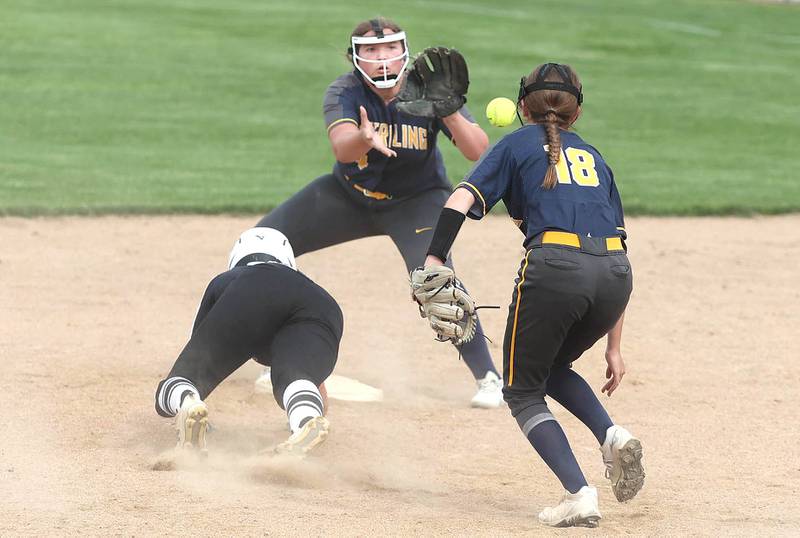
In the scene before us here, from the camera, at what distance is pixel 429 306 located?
480 centimetres

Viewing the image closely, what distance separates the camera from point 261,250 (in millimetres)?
5941

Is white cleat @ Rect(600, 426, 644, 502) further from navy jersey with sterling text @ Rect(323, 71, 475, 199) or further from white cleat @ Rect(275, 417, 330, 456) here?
navy jersey with sterling text @ Rect(323, 71, 475, 199)

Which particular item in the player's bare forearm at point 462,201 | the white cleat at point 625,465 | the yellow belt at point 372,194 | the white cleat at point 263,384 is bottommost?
the white cleat at point 263,384

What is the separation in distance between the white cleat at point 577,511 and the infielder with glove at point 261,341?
1.13m

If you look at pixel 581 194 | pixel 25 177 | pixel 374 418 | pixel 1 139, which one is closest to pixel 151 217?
pixel 25 177

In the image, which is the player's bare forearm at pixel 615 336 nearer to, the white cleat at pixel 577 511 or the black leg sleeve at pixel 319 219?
the white cleat at pixel 577 511

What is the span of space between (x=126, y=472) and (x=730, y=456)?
273 cm

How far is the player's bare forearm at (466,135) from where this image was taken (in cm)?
626

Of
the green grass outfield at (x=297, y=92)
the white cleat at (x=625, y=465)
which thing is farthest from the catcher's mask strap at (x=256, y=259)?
the green grass outfield at (x=297, y=92)

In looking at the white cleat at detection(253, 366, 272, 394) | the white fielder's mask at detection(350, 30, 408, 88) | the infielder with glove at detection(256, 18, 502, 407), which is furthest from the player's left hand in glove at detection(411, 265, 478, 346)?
the white cleat at detection(253, 366, 272, 394)

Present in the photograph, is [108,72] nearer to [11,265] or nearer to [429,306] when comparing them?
[11,265]

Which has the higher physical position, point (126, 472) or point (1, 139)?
point (126, 472)

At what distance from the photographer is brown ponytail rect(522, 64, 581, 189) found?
479cm

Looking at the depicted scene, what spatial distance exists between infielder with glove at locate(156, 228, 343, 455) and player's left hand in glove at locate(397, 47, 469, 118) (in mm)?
994
